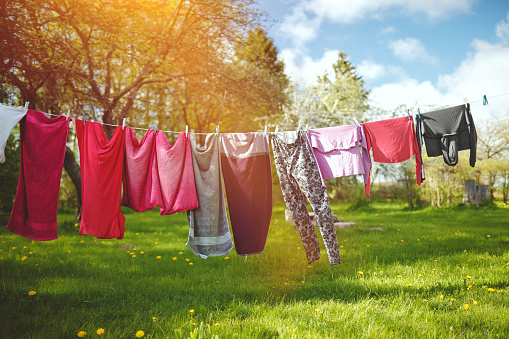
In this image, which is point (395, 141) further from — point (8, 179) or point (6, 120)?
point (8, 179)

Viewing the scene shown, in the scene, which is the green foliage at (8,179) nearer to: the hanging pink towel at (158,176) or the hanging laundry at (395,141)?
the hanging pink towel at (158,176)

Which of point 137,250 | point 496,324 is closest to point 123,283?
point 137,250

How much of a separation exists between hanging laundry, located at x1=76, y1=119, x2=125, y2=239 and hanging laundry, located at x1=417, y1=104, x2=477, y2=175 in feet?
11.8

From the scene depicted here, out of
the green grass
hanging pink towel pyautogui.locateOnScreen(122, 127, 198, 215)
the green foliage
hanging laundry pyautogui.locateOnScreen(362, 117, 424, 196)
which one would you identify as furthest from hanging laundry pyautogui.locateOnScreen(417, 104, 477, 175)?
the green foliage

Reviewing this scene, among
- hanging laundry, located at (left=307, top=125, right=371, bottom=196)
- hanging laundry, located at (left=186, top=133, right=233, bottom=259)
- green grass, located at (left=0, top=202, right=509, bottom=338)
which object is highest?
hanging laundry, located at (left=307, top=125, right=371, bottom=196)

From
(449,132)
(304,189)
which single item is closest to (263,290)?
(304,189)

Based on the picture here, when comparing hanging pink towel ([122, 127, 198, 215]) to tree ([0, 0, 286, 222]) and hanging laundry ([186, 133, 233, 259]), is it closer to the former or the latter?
hanging laundry ([186, 133, 233, 259])

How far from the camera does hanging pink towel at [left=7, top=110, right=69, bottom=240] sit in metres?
3.06

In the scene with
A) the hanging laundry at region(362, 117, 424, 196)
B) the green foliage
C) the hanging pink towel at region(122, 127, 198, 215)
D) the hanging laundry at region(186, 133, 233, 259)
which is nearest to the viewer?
the hanging pink towel at region(122, 127, 198, 215)

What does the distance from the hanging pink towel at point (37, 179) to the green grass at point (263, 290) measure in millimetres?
842

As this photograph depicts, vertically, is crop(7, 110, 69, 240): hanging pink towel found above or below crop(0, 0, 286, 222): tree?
below

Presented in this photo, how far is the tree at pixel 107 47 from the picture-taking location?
5.18 m

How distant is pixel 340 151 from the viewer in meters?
3.78

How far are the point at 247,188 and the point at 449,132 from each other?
255cm
